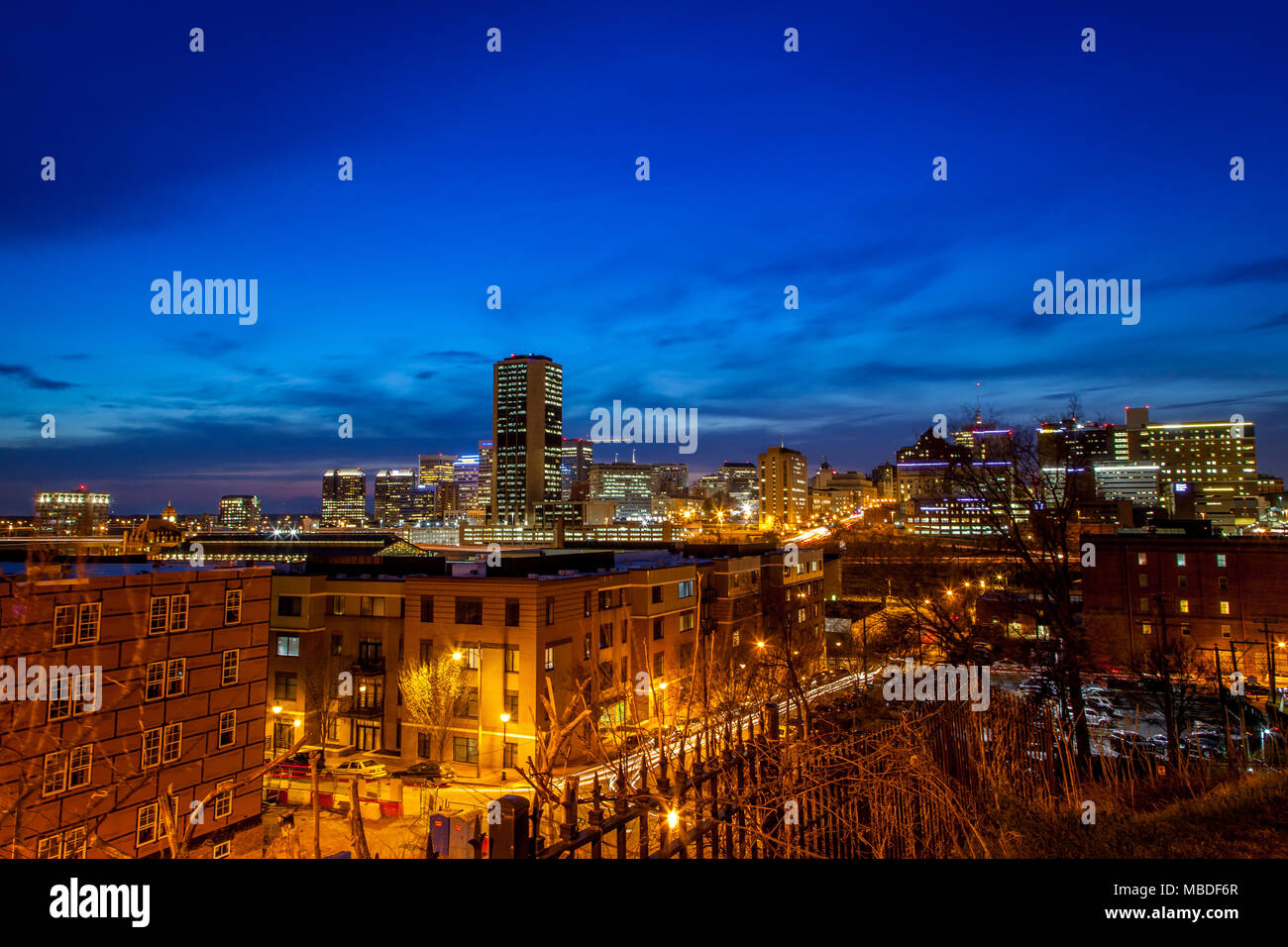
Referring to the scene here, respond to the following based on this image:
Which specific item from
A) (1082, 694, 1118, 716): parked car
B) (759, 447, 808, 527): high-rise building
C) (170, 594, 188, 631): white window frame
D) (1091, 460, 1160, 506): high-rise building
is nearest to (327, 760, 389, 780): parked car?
(170, 594, 188, 631): white window frame

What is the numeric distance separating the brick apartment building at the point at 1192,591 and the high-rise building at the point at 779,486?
130 meters

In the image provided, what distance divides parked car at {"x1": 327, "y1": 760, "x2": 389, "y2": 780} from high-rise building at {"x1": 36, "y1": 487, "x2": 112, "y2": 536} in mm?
167944

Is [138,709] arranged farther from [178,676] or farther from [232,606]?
[232,606]

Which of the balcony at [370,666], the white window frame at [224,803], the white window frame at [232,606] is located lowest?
the white window frame at [224,803]

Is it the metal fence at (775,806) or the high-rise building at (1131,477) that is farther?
the high-rise building at (1131,477)

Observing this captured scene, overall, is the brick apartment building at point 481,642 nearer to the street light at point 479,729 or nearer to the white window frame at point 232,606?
the street light at point 479,729

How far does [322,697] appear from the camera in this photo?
27.1 meters

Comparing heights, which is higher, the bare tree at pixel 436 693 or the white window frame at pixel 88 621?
the white window frame at pixel 88 621

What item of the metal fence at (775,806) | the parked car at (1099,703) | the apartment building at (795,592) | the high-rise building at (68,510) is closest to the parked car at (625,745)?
the metal fence at (775,806)

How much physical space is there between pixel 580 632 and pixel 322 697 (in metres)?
10.5

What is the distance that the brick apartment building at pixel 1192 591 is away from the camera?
38.2 meters

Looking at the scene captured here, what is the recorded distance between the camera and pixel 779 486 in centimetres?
17962
